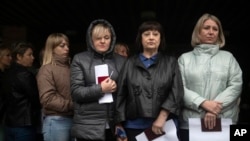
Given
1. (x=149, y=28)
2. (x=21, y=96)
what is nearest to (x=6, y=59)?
(x=21, y=96)

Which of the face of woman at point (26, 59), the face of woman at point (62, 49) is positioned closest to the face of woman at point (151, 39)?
the face of woman at point (62, 49)

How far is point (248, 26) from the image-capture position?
9.73 meters

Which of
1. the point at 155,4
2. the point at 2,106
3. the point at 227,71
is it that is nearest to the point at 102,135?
the point at 227,71

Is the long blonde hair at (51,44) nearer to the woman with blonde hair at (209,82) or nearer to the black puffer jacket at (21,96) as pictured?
the black puffer jacket at (21,96)

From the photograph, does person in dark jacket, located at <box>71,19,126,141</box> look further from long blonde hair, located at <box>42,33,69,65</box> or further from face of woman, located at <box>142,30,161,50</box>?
long blonde hair, located at <box>42,33,69,65</box>

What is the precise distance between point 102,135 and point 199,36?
114cm

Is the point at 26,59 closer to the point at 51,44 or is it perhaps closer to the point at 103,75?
the point at 51,44

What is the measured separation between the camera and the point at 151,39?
3.09m

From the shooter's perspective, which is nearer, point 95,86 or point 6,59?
point 95,86

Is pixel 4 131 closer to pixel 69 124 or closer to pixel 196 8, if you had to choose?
pixel 69 124

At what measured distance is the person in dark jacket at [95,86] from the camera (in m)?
3.05

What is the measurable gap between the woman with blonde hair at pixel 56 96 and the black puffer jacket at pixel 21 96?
1.39 ft

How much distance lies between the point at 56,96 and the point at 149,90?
923 millimetres

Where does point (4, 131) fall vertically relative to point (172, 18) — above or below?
below
